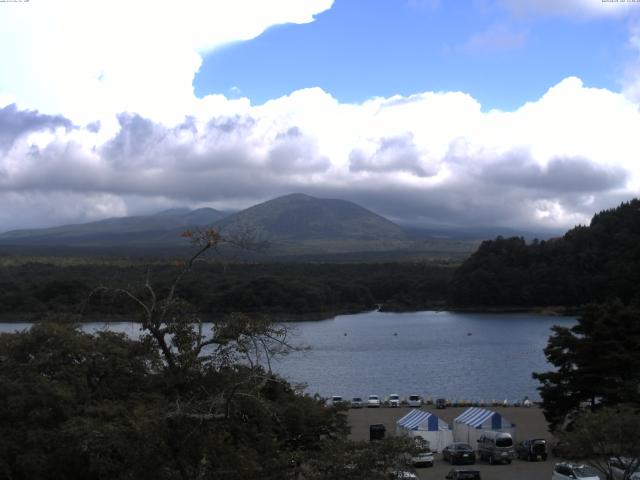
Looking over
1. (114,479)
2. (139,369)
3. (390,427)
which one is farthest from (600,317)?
(114,479)

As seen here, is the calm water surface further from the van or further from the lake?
the van

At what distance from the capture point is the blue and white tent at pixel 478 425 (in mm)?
19969

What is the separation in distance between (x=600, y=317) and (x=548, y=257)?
69.8 m

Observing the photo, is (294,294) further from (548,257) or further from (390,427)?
(390,427)

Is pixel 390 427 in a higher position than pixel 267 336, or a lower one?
lower

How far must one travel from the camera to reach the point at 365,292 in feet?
298

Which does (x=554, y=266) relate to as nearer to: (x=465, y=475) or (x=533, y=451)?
(x=533, y=451)

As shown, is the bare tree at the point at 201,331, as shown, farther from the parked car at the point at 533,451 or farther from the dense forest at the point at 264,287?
the dense forest at the point at 264,287

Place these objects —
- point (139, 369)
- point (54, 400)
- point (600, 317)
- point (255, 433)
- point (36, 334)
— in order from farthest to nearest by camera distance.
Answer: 1. point (600, 317)
2. point (36, 334)
3. point (139, 369)
4. point (54, 400)
5. point (255, 433)

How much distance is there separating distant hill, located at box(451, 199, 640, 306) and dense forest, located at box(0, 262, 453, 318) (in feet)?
21.9

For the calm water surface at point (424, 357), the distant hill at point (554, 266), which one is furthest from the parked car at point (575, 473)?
the distant hill at point (554, 266)

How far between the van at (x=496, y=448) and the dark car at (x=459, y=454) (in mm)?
348

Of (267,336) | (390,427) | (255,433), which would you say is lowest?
(390,427)

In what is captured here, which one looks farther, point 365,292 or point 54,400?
point 365,292
